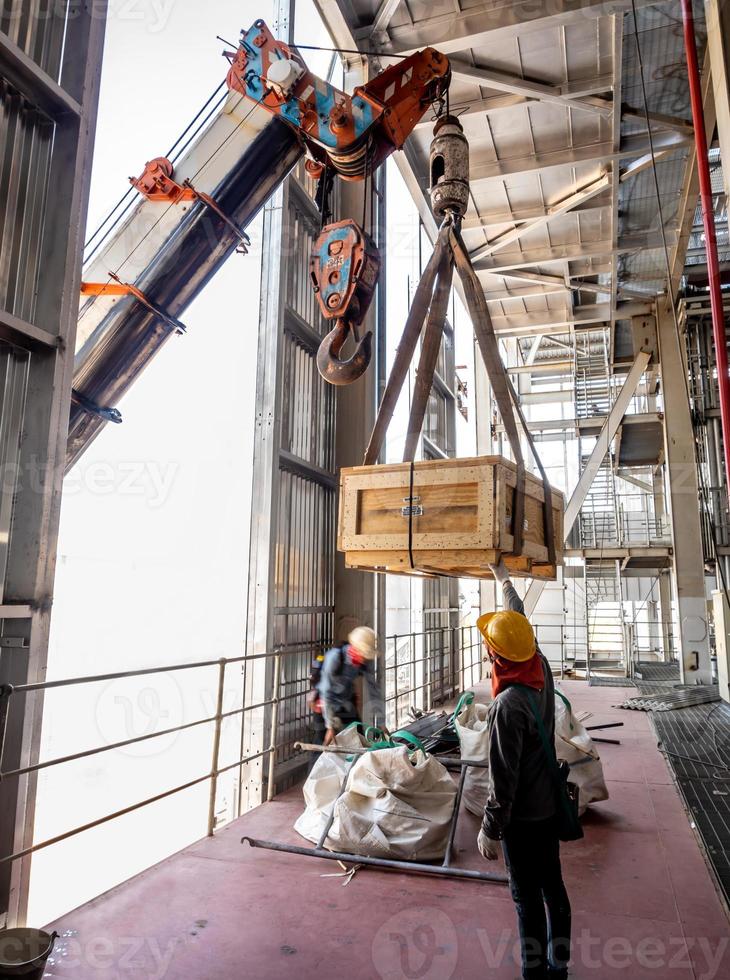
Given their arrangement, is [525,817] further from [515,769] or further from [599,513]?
[599,513]

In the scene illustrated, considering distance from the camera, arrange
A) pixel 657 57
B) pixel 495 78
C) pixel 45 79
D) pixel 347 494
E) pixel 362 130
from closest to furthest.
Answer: pixel 45 79, pixel 347 494, pixel 362 130, pixel 657 57, pixel 495 78

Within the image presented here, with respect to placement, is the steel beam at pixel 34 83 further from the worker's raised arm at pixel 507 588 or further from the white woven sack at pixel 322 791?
the white woven sack at pixel 322 791

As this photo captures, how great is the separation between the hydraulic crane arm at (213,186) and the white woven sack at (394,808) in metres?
3.20

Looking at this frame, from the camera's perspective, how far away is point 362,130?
5.02m

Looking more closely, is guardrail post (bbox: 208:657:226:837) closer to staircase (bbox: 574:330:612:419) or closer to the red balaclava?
the red balaclava

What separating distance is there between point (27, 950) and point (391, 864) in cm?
227

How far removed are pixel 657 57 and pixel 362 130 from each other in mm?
5423

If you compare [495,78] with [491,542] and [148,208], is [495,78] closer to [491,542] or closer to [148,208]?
[148,208]

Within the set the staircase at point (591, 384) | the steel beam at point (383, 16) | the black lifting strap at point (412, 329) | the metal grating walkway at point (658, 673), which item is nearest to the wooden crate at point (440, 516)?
the black lifting strap at point (412, 329)

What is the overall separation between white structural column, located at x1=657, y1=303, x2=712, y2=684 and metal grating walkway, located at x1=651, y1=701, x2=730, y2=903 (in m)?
2.50

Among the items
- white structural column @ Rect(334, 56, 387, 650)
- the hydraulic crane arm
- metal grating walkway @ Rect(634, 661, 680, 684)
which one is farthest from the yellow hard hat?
metal grating walkway @ Rect(634, 661, 680, 684)

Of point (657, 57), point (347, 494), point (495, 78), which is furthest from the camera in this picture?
point (495, 78)

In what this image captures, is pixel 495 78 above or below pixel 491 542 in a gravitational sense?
above

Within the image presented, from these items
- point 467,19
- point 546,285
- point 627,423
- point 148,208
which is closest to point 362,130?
point 148,208
